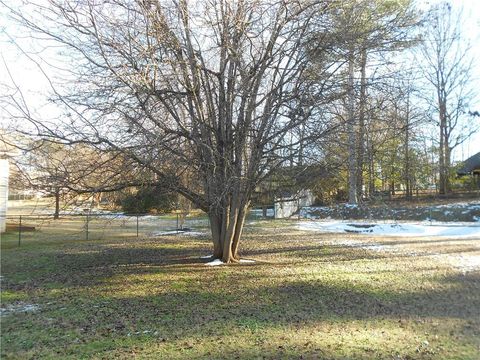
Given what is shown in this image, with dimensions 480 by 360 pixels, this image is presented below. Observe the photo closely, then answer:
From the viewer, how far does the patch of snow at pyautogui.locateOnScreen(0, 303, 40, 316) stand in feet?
21.8

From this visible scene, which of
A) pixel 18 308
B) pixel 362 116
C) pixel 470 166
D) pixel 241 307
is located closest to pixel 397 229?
pixel 362 116

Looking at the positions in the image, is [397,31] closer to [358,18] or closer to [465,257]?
[358,18]

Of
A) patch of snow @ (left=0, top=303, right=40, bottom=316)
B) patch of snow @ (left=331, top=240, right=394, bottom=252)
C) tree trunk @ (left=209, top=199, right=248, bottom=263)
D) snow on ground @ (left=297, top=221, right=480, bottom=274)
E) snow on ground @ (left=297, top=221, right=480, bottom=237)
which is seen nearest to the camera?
patch of snow @ (left=0, top=303, right=40, bottom=316)

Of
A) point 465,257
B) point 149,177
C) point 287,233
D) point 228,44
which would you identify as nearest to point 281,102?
Answer: point 228,44

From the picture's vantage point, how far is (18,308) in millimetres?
6871

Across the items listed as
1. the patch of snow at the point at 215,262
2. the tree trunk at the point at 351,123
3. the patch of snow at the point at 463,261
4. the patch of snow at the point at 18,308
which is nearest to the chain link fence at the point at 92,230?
the patch of snow at the point at 215,262

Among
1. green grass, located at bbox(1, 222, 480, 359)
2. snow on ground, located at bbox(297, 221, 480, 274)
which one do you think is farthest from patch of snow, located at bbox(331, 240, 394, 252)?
green grass, located at bbox(1, 222, 480, 359)

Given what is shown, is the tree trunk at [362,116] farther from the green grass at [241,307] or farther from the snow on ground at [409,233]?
the snow on ground at [409,233]

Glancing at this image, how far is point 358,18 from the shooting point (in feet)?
30.5

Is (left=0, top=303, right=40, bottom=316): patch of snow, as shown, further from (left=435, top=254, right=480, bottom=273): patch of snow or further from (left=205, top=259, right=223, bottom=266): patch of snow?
(left=435, top=254, right=480, bottom=273): patch of snow

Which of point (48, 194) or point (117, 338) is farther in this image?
point (48, 194)

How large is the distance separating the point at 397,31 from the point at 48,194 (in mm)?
8166

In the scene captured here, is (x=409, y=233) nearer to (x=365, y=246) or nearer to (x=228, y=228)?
(x=365, y=246)

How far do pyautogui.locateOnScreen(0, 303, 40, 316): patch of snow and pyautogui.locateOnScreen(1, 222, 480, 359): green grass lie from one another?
127 millimetres
